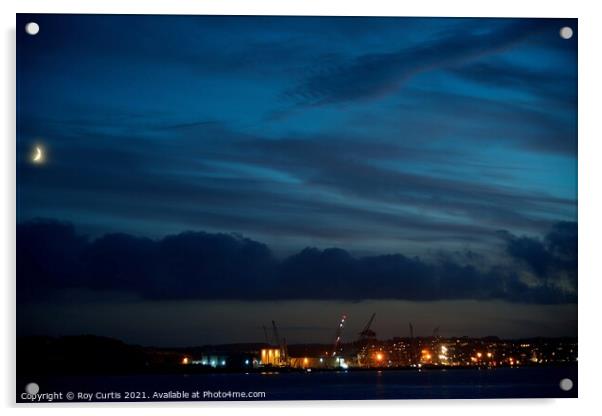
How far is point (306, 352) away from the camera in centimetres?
832

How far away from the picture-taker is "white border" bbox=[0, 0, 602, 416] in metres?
7.50

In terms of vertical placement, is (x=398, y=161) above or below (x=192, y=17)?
below

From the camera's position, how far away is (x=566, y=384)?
780 centimetres

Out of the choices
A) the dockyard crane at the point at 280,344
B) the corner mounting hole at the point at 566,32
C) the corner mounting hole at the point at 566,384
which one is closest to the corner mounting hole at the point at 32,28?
the dockyard crane at the point at 280,344

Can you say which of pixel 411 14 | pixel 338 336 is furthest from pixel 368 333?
pixel 411 14

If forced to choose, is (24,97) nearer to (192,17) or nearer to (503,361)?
(192,17)

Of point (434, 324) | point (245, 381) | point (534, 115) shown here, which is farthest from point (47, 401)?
point (534, 115)

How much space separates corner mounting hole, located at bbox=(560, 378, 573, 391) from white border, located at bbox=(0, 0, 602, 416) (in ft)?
0.23

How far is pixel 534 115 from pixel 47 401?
3886mm

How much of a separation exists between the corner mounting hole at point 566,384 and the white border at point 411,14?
0.23ft

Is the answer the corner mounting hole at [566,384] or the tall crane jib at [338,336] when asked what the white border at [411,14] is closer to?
the corner mounting hole at [566,384]

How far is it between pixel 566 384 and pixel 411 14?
2790mm

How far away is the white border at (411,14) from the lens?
7496 millimetres

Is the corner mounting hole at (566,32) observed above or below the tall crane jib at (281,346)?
above
